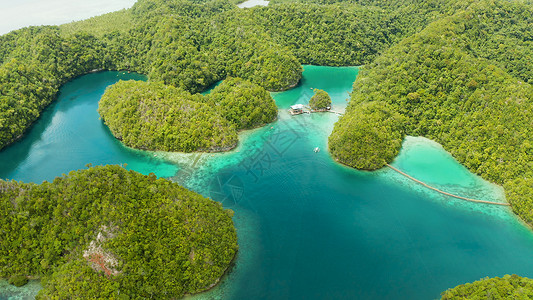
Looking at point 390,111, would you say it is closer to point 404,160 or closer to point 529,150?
point 404,160

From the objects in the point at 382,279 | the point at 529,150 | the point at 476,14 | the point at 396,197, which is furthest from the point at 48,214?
the point at 476,14

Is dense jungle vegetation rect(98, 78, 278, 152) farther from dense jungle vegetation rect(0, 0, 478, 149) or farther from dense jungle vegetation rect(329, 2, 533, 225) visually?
dense jungle vegetation rect(329, 2, 533, 225)

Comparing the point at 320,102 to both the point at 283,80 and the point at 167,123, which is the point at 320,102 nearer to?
the point at 283,80

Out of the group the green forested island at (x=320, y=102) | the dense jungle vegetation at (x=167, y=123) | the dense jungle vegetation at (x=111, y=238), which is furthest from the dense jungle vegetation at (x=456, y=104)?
the dense jungle vegetation at (x=111, y=238)

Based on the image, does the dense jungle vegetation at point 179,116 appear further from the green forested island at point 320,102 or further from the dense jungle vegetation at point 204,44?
the dense jungle vegetation at point 204,44

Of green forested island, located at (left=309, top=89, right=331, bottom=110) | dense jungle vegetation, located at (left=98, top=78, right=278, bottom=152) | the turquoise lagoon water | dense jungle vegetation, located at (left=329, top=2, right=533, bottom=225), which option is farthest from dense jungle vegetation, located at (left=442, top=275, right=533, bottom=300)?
green forested island, located at (left=309, top=89, right=331, bottom=110)

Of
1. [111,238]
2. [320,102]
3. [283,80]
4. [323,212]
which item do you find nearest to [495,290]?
[323,212]

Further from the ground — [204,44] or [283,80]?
[204,44]
